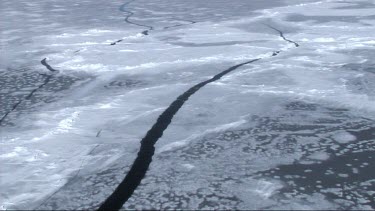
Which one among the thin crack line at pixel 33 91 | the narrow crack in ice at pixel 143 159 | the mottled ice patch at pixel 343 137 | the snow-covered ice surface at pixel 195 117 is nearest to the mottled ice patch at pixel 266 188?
the snow-covered ice surface at pixel 195 117

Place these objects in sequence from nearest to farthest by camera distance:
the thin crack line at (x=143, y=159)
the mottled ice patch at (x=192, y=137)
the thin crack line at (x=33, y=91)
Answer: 1. the thin crack line at (x=143, y=159)
2. the mottled ice patch at (x=192, y=137)
3. the thin crack line at (x=33, y=91)

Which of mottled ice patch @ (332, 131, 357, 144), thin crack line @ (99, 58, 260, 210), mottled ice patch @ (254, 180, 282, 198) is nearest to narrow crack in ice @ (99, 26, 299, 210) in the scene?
thin crack line @ (99, 58, 260, 210)

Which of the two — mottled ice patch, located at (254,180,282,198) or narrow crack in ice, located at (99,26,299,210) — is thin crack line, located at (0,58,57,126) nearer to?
narrow crack in ice, located at (99,26,299,210)

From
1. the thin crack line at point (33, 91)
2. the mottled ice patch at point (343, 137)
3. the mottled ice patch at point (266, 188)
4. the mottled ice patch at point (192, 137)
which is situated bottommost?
the thin crack line at point (33, 91)

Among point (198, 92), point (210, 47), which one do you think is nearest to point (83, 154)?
point (198, 92)

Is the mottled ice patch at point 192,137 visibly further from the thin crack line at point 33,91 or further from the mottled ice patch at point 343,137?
the thin crack line at point 33,91

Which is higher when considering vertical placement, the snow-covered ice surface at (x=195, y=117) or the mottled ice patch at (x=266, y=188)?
the mottled ice patch at (x=266, y=188)

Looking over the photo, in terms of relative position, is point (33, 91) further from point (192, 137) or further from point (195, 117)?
point (192, 137)
